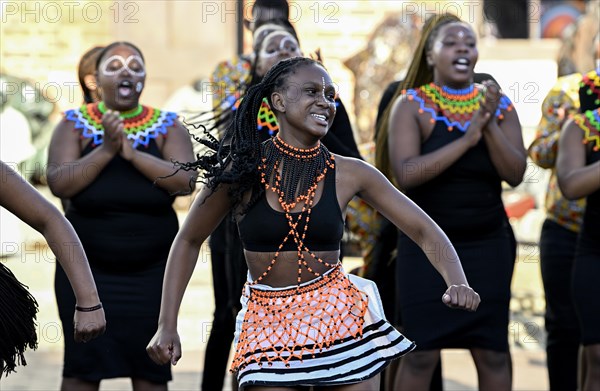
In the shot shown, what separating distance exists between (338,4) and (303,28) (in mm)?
544

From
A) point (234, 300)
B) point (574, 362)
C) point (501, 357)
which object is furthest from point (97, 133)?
point (574, 362)

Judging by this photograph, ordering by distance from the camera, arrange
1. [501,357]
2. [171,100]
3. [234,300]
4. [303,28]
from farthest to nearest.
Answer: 1. [303,28]
2. [171,100]
3. [234,300]
4. [501,357]

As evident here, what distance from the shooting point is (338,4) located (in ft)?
51.1

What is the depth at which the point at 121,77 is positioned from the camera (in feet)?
19.9

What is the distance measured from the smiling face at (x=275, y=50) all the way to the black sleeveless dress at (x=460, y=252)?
0.88 metres

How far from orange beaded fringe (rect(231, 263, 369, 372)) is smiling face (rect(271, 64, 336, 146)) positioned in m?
0.50

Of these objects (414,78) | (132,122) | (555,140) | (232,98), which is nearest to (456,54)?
(414,78)

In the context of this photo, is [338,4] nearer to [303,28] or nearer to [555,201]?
[303,28]

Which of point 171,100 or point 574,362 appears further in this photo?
point 171,100

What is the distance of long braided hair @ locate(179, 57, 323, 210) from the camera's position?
14.8 feet

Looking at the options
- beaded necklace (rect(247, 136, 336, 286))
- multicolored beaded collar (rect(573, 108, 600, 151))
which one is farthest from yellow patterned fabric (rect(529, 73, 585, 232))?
beaded necklace (rect(247, 136, 336, 286))

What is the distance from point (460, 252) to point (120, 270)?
1573mm

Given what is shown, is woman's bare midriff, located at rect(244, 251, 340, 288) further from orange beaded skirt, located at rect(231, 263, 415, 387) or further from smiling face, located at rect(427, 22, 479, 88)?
smiling face, located at rect(427, 22, 479, 88)

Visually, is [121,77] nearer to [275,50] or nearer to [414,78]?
[275,50]
